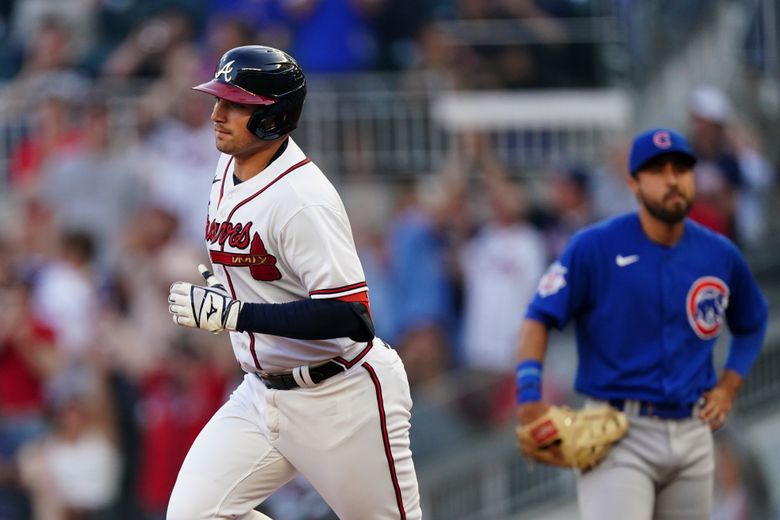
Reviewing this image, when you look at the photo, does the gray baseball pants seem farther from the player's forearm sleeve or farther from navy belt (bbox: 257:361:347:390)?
the player's forearm sleeve

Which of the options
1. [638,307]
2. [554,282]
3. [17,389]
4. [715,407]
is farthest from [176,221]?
[715,407]

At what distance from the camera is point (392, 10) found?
1109 centimetres

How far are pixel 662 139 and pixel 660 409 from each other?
1.03m

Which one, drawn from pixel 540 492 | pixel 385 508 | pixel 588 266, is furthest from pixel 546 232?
pixel 385 508

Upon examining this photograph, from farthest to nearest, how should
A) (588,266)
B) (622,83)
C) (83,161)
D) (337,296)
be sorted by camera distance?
(622,83), (83,161), (588,266), (337,296)

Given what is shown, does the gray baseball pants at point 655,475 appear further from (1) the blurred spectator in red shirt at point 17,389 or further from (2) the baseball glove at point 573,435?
(1) the blurred spectator in red shirt at point 17,389

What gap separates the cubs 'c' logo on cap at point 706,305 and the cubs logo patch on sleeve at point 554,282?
485mm

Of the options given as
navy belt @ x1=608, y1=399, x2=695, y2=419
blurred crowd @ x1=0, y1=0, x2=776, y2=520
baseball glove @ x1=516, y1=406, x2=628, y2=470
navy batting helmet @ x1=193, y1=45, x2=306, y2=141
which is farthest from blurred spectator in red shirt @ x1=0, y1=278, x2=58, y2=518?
navy batting helmet @ x1=193, y1=45, x2=306, y2=141

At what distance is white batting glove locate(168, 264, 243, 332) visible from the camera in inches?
171

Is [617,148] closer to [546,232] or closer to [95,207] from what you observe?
[546,232]

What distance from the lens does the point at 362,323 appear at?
448 cm

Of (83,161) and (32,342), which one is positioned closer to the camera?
(32,342)

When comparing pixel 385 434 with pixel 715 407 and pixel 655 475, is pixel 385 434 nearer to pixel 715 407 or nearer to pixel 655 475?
pixel 655 475

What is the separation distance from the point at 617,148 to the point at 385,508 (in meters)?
6.49
